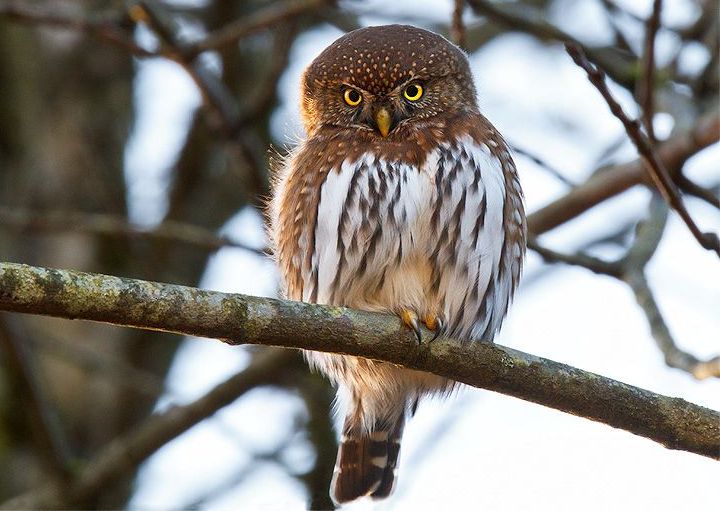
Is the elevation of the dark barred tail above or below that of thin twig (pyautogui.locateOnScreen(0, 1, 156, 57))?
below

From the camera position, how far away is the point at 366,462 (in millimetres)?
5262

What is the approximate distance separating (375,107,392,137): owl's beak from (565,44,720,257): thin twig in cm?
110

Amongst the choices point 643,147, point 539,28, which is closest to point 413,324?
point 643,147

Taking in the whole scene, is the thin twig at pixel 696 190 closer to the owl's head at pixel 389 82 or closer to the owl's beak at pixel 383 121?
the owl's head at pixel 389 82

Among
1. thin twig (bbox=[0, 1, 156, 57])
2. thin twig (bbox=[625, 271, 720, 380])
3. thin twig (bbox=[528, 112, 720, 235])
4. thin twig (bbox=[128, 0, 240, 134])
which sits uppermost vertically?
thin twig (bbox=[0, 1, 156, 57])

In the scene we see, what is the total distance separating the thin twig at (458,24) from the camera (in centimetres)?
509

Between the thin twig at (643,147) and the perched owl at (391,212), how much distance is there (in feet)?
2.75

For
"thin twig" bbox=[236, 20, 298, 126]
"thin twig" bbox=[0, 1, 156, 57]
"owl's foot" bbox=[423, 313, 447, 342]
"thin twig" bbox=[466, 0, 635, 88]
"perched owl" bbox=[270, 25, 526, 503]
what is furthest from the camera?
"thin twig" bbox=[236, 20, 298, 126]

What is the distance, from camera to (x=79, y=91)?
7.72 meters

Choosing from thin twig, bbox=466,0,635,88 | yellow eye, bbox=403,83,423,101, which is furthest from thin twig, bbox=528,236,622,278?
thin twig, bbox=466,0,635,88

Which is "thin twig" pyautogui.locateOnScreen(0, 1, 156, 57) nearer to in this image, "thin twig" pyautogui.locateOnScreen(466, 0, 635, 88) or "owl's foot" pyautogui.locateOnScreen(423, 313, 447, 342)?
"thin twig" pyautogui.locateOnScreen(466, 0, 635, 88)

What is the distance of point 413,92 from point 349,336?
6.11ft

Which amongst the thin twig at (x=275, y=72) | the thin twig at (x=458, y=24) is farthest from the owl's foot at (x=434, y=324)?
the thin twig at (x=275, y=72)

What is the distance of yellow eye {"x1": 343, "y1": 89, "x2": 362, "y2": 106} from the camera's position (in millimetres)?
5027
